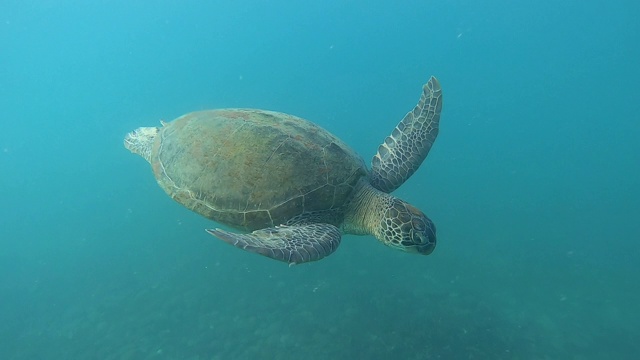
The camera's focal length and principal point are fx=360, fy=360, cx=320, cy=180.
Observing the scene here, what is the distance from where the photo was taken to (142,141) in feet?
23.5

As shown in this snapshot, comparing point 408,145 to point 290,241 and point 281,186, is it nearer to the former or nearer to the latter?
point 281,186

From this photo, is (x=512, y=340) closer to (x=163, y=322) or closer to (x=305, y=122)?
(x=305, y=122)

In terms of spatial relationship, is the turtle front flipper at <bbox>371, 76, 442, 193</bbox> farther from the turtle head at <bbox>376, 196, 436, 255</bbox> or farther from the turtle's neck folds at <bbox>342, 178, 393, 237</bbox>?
the turtle head at <bbox>376, 196, 436, 255</bbox>

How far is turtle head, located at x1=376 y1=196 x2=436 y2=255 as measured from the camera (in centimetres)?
447

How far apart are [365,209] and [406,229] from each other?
695 mm

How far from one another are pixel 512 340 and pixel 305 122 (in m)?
6.39

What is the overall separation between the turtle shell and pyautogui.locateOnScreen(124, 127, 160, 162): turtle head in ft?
6.12

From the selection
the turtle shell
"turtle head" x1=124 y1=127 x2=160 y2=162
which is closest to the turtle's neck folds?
the turtle shell

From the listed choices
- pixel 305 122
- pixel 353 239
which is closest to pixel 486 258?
pixel 353 239

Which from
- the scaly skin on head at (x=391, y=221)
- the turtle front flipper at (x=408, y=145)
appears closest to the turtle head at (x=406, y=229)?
the scaly skin on head at (x=391, y=221)

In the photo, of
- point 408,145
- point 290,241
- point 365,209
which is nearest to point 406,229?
point 365,209

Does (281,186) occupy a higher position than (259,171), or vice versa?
(259,171)

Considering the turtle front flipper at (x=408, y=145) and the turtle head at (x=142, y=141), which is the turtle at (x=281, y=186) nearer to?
the turtle front flipper at (x=408, y=145)

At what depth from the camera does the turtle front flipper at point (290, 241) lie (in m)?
3.31
